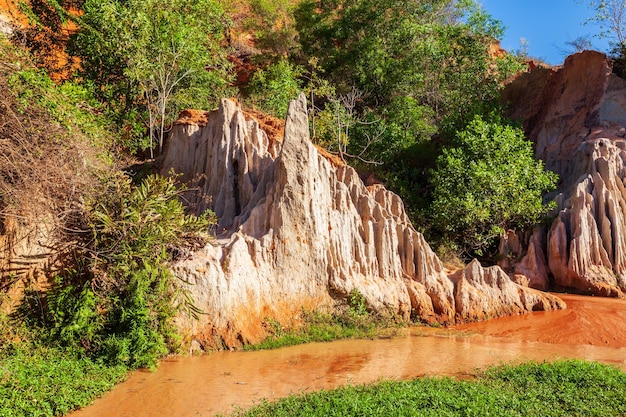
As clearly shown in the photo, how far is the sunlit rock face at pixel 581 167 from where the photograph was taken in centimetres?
1548

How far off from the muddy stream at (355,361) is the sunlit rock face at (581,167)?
299cm

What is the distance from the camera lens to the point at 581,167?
704 inches

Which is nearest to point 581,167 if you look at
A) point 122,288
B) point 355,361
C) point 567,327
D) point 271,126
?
point 567,327

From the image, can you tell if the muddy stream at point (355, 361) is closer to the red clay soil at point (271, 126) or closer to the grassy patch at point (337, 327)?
the grassy patch at point (337, 327)

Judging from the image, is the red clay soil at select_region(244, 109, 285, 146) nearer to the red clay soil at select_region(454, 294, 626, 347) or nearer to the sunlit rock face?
the red clay soil at select_region(454, 294, 626, 347)

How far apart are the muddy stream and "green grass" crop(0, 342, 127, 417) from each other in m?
0.21

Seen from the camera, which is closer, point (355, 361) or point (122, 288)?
point (122, 288)

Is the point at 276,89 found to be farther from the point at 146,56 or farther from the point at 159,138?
the point at 159,138

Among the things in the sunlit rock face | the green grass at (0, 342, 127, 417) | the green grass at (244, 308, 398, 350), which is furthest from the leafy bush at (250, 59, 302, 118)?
the green grass at (0, 342, 127, 417)

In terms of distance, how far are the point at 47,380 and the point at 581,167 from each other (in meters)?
16.7

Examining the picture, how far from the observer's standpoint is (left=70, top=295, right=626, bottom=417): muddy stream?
7.24 m

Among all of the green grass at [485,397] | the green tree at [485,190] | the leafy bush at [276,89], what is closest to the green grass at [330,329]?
the green grass at [485,397]

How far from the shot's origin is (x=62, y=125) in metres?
9.62

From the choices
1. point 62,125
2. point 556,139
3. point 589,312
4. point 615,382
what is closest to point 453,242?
→ point 589,312
